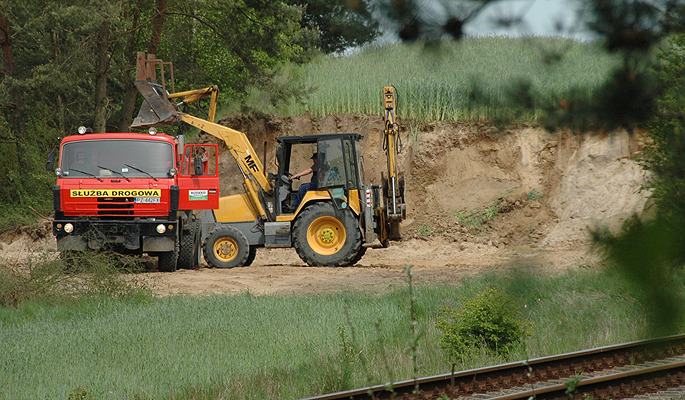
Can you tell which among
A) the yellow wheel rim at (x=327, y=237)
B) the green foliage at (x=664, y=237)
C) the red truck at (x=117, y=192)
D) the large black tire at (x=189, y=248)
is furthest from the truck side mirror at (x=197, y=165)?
the green foliage at (x=664, y=237)

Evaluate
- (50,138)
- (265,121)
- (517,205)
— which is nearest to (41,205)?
(50,138)

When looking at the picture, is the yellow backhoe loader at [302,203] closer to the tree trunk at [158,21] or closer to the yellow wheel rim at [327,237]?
the yellow wheel rim at [327,237]

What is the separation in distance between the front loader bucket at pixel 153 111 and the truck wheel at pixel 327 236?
3834 millimetres

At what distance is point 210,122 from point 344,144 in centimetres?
341

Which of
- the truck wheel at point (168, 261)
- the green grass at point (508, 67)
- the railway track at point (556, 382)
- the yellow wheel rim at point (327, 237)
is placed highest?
the green grass at point (508, 67)

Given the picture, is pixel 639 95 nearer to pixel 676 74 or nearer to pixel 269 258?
pixel 676 74

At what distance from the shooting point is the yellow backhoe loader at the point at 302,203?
54.5ft

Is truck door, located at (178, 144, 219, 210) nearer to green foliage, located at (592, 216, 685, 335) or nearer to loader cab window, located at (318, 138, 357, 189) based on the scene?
loader cab window, located at (318, 138, 357, 189)

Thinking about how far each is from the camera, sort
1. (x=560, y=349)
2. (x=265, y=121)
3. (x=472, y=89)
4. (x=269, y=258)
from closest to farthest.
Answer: (x=472, y=89), (x=560, y=349), (x=269, y=258), (x=265, y=121)

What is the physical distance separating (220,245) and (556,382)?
11.8 m

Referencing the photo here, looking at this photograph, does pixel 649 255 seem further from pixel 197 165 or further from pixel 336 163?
pixel 336 163

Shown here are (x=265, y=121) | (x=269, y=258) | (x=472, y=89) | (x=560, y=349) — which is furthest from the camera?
(x=265, y=121)

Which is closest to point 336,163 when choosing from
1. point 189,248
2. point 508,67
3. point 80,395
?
point 189,248

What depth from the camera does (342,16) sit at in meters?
2.83
